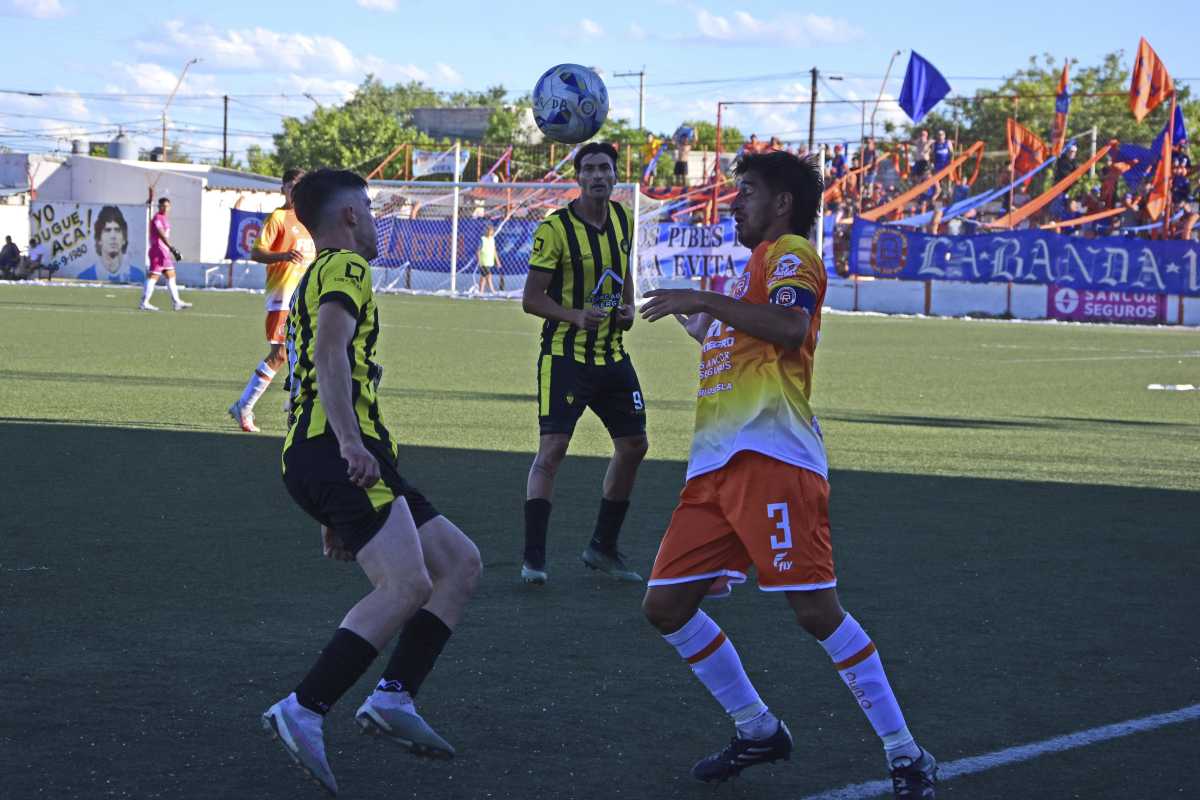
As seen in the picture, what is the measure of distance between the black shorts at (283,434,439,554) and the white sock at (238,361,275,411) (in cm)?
847

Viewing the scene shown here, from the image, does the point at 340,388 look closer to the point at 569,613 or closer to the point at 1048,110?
the point at 569,613

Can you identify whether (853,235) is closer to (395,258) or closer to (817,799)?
(395,258)

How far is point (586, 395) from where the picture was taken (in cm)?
769

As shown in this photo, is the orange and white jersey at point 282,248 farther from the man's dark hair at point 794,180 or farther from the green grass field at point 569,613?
the man's dark hair at point 794,180

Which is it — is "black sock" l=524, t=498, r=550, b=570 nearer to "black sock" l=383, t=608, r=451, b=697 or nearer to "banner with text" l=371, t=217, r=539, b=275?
"black sock" l=383, t=608, r=451, b=697

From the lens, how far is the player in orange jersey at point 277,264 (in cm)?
1286

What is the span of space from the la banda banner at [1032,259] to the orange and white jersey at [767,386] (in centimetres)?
3561

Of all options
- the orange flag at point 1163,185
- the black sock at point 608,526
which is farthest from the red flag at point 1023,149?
the black sock at point 608,526

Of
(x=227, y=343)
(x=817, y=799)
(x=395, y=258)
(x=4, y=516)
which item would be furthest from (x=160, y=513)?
(x=395, y=258)

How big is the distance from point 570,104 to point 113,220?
157 feet

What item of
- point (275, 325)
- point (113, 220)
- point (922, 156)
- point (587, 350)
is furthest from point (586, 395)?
point (113, 220)

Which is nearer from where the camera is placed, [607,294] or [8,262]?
[607,294]

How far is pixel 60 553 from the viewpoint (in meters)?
7.75

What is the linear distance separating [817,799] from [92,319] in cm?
2587
